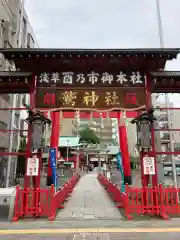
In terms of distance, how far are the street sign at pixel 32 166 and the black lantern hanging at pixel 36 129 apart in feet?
1.61

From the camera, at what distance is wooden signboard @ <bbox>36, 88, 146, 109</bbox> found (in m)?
11.4

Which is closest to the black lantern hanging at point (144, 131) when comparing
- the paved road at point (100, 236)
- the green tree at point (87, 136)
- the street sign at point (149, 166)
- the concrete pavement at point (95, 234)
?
the street sign at point (149, 166)

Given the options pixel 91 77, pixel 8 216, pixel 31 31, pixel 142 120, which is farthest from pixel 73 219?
pixel 31 31

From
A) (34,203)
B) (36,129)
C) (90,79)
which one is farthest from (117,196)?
(90,79)

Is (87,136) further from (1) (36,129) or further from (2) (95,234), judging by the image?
(2) (95,234)

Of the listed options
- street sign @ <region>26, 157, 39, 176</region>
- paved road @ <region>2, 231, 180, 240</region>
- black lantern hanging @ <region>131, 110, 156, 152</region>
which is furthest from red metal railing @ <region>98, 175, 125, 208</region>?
street sign @ <region>26, 157, 39, 176</region>

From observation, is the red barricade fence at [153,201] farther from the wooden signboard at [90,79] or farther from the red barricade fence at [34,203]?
the wooden signboard at [90,79]

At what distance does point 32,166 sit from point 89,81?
467 centimetres

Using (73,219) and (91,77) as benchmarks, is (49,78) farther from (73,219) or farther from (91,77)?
(73,219)

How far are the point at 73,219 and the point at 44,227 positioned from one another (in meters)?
1.54

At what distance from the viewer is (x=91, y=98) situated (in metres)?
11.5

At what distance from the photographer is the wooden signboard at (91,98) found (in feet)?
37.2

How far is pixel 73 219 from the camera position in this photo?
30.8ft

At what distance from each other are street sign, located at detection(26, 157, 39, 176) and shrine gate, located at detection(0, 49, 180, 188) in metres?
2.43
